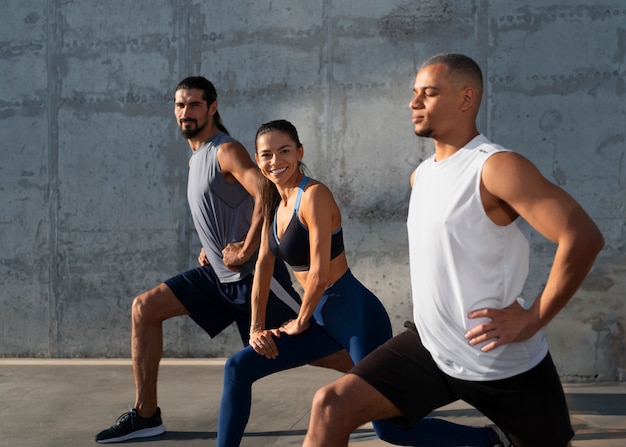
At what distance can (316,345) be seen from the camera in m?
3.92

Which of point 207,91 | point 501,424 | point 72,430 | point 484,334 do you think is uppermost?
point 207,91

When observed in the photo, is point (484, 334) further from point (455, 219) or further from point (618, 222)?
point (618, 222)

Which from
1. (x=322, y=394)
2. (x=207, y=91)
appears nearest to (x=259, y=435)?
(x=207, y=91)

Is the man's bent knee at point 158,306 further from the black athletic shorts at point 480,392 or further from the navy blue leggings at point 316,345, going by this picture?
the black athletic shorts at point 480,392

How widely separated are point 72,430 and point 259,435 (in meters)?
1.07

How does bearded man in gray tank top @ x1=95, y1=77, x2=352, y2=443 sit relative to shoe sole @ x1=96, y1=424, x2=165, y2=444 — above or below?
above

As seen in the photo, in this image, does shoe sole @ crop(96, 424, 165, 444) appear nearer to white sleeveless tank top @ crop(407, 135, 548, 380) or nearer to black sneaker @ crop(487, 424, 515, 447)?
black sneaker @ crop(487, 424, 515, 447)

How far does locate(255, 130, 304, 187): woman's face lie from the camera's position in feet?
13.2

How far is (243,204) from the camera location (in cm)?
490

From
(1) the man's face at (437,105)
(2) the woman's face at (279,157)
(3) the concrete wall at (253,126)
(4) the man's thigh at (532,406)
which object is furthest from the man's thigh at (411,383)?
(3) the concrete wall at (253,126)

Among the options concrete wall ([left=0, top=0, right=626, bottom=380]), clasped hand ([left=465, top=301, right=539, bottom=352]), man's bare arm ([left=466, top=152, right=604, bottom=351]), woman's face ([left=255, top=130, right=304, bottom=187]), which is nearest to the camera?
man's bare arm ([left=466, top=152, right=604, bottom=351])

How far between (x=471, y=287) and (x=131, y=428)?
9.04ft

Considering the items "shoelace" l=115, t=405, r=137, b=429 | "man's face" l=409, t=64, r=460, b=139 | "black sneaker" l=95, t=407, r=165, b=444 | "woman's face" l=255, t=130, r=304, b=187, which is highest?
"man's face" l=409, t=64, r=460, b=139

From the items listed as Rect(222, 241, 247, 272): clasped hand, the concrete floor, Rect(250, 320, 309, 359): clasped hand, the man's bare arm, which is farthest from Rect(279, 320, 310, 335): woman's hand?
the man's bare arm
